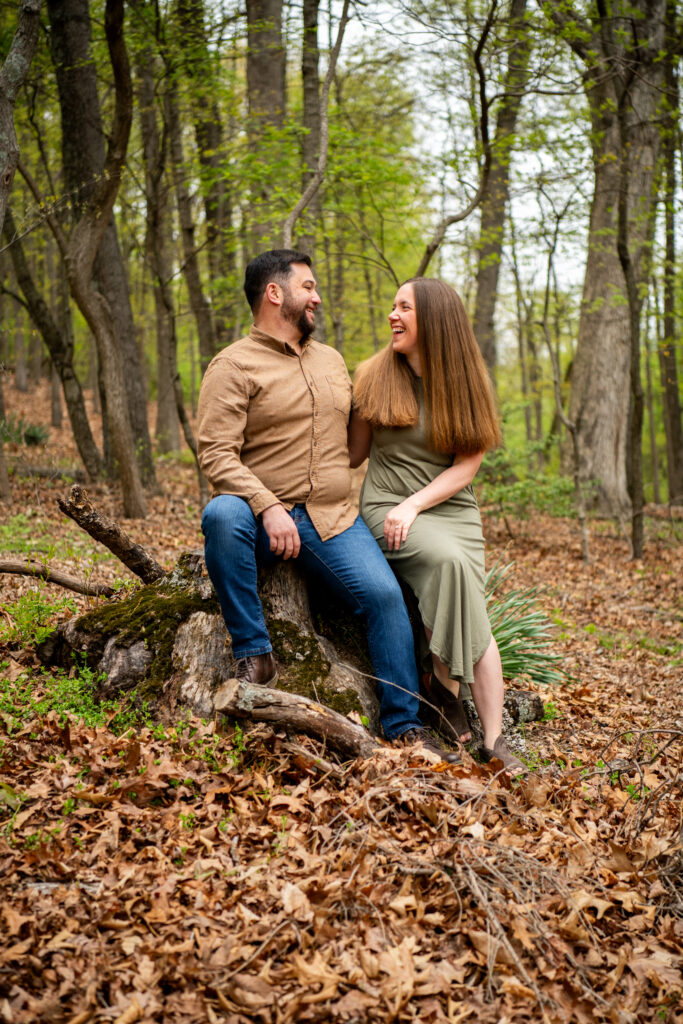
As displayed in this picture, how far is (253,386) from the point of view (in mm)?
3592

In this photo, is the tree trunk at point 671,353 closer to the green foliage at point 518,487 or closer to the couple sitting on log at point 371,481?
the green foliage at point 518,487

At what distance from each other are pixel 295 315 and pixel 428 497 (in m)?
1.13

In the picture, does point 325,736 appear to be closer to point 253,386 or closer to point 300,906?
point 300,906

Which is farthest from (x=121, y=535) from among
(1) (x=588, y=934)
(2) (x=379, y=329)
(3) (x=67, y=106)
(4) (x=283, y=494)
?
(2) (x=379, y=329)

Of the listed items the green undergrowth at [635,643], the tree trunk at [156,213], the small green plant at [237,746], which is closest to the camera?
the small green plant at [237,746]

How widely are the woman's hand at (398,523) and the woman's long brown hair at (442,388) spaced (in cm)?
37

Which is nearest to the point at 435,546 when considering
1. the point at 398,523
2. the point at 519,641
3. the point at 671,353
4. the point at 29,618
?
the point at 398,523

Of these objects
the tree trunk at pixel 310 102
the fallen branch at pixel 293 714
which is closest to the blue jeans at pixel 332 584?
the fallen branch at pixel 293 714

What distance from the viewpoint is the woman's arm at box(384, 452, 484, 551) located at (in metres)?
3.57

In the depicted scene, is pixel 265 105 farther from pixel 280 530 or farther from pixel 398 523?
pixel 280 530

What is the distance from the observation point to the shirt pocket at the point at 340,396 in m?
3.79

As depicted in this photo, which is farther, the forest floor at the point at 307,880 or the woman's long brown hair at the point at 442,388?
the woman's long brown hair at the point at 442,388

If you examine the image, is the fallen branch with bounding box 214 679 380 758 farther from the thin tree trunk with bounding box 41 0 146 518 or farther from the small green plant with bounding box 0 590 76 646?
the thin tree trunk with bounding box 41 0 146 518

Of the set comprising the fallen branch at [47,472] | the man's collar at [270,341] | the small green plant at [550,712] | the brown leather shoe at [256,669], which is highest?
the man's collar at [270,341]
